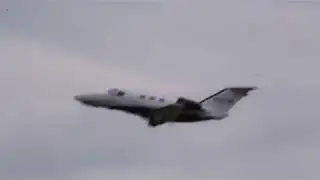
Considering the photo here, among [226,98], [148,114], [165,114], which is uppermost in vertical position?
[226,98]

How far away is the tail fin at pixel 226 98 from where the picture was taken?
116 m

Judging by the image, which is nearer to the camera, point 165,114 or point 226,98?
point 165,114

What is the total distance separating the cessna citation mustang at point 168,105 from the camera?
4478 inches

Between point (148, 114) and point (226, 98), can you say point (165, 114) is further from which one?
point (226, 98)

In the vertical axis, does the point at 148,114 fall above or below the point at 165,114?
above

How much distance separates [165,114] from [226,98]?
Result: 22.2 feet

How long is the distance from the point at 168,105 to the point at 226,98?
621 cm

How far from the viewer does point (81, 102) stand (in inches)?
4692

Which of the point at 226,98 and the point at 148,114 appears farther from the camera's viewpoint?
the point at 226,98

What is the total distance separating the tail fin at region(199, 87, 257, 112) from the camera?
116 metres

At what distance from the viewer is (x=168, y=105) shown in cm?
11400

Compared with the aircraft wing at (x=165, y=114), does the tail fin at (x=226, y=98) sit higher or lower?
higher

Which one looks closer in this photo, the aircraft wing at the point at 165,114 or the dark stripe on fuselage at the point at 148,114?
the aircraft wing at the point at 165,114

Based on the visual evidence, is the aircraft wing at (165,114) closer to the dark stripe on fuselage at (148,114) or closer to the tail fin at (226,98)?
the dark stripe on fuselage at (148,114)
